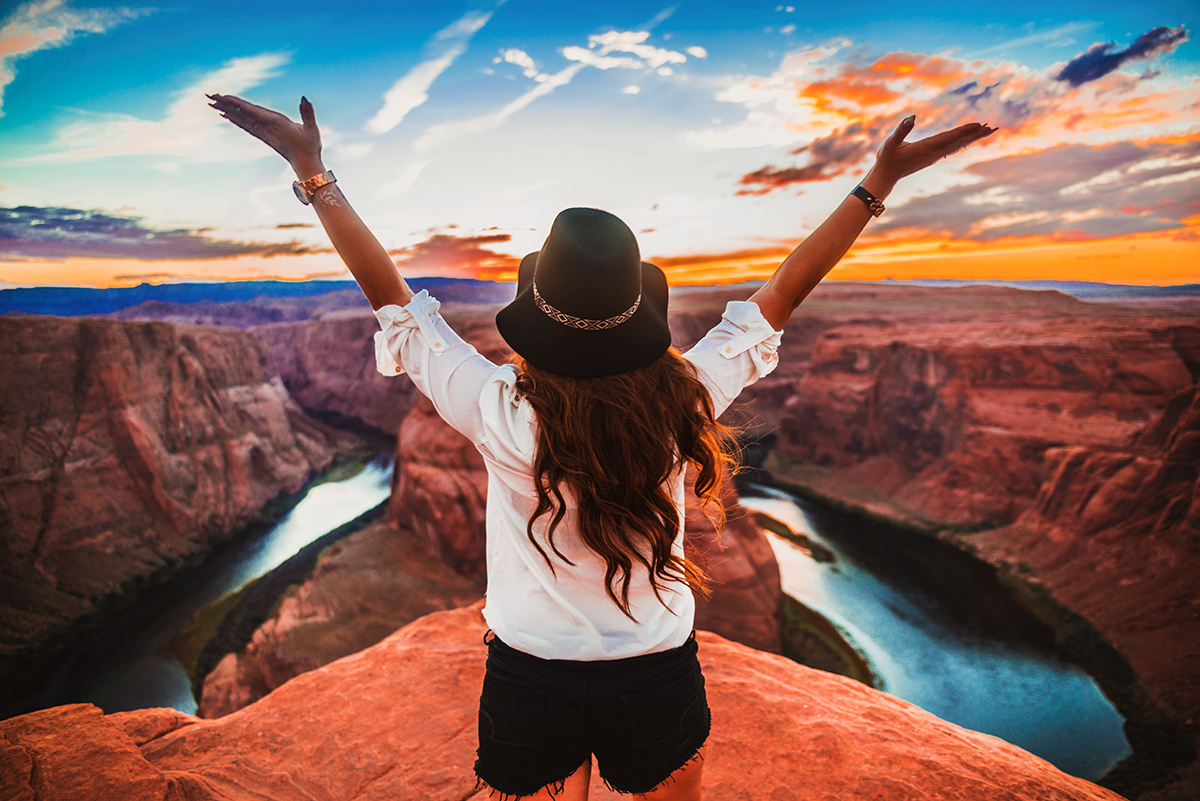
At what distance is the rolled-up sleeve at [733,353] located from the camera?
1417 millimetres

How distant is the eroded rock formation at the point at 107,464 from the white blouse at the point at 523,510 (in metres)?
28.7

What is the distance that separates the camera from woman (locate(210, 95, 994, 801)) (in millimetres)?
1231

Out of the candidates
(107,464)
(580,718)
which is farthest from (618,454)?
(107,464)

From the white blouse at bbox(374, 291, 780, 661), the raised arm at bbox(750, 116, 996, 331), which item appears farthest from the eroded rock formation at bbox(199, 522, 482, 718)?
the raised arm at bbox(750, 116, 996, 331)

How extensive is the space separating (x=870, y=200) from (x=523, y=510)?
4.83 ft

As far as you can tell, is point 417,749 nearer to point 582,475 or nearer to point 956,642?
point 582,475

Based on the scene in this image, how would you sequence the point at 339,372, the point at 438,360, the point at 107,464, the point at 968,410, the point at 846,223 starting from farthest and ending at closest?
the point at 339,372, the point at 968,410, the point at 107,464, the point at 846,223, the point at 438,360

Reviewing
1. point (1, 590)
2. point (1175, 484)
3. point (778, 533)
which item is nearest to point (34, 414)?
point (1, 590)

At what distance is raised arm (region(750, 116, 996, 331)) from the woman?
0.49ft

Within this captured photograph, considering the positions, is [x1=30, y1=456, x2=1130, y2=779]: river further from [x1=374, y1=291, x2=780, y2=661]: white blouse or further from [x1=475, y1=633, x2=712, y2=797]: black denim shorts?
[x1=374, y1=291, x2=780, y2=661]: white blouse

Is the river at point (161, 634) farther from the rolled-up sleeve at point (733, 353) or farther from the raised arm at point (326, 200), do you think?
the rolled-up sleeve at point (733, 353)

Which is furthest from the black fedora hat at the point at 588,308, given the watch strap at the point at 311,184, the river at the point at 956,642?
the river at the point at 956,642

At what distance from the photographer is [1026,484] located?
97.7 feet

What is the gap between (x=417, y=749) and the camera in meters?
3.83
